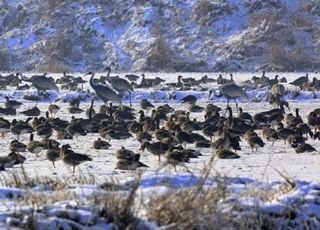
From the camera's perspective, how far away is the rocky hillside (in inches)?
2554

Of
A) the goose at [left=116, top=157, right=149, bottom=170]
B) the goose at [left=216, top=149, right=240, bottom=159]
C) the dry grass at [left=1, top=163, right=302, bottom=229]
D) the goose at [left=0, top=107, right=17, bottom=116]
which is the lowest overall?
the dry grass at [left=1, top=163, right=302, bottom=229]

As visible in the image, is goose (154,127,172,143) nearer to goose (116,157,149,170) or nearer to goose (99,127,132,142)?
goose (99,127,132,142)

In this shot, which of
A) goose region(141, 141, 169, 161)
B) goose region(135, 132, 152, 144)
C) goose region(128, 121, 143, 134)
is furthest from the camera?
goose region(128, 121, 143, 134)

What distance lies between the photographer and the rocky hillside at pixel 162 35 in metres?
64.9

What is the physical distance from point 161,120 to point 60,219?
18.6m

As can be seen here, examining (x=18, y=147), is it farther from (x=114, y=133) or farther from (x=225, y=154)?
(x=225, y=154)

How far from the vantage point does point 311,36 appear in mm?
68188

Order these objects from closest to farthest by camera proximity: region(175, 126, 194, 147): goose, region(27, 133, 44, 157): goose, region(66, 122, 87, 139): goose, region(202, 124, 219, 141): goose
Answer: region(27, 133, 44, 157): goose < region(175, 126, 194, 147): goose < region(202, 124, 219, 141): goose < region(66, 122, 87, 139): goose

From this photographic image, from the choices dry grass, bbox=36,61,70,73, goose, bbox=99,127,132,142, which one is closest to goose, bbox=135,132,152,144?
goose, bbox=99,127,132,142

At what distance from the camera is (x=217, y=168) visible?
1538 cm

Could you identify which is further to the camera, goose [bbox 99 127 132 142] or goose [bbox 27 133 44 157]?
goose [bbox 99 127 132 142]

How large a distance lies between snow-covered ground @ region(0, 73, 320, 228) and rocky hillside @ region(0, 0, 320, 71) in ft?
88.3

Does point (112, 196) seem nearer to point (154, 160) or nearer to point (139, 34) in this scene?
point (154, 160)

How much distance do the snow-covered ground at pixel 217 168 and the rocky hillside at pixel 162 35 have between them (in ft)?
88.3
